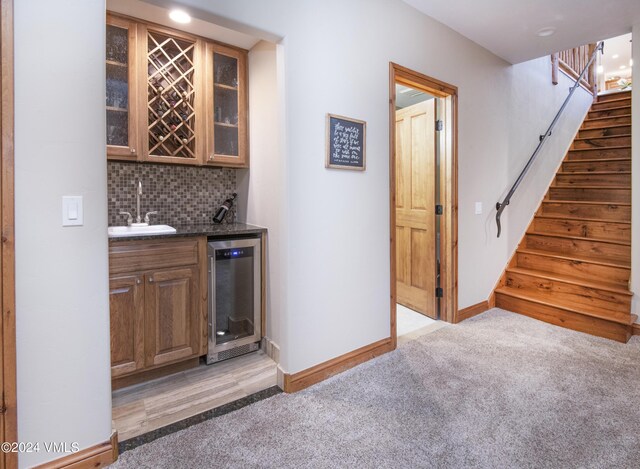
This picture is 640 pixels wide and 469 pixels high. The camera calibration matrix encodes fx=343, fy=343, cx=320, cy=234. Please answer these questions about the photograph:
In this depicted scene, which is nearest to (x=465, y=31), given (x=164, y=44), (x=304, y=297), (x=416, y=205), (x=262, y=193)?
(x=416, y=205)

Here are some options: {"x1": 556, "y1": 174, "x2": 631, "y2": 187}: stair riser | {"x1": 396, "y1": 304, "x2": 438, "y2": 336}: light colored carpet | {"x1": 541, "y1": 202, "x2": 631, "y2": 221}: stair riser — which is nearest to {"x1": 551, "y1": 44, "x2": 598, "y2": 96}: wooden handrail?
{"x1": 556, "y1": 174, "x2": 631, "y2": 187}: stair riser

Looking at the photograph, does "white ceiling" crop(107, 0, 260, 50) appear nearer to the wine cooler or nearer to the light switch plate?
the light switch plate

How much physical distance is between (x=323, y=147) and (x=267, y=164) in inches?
20.8

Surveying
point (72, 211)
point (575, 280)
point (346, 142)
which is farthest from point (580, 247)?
point (72, 211)

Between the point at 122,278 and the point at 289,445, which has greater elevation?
the point at 122,278

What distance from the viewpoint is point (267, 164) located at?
2502mm

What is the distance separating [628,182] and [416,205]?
2.57 meters

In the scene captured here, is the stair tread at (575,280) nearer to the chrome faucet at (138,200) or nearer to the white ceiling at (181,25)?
the white ceiling at (181,25)

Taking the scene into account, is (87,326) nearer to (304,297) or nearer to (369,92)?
(304,297)

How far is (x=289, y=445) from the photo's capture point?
1.63 meters

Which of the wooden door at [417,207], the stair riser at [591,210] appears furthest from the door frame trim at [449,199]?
the stair riser at [591,210]

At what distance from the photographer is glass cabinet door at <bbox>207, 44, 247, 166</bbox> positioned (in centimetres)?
263

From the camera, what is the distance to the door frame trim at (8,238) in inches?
49.6

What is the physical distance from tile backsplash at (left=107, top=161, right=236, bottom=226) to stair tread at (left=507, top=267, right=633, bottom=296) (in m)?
3.18
